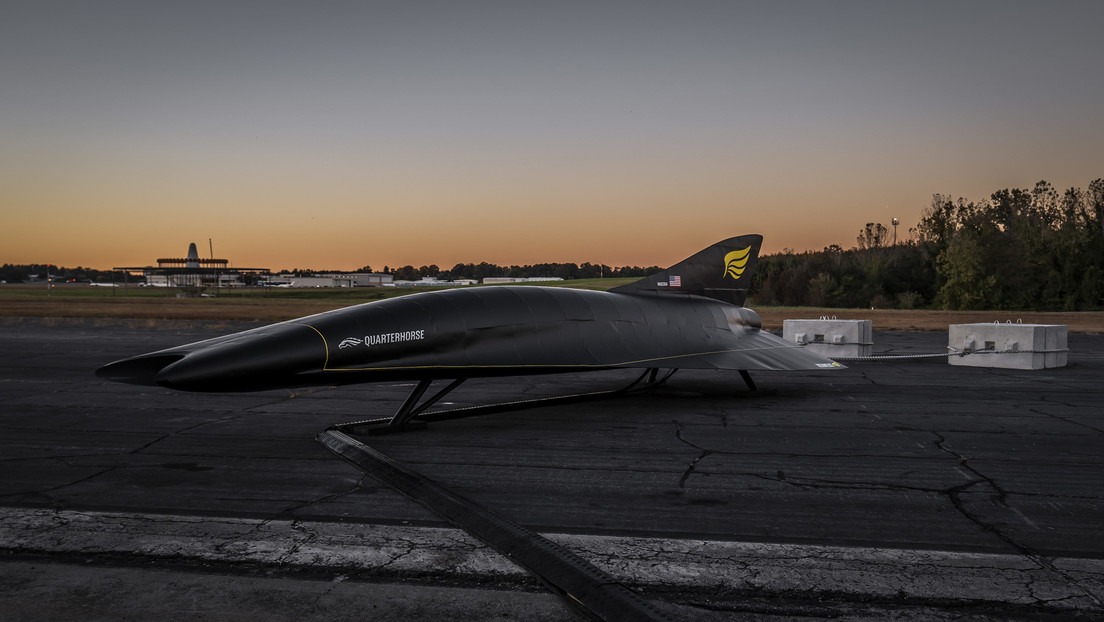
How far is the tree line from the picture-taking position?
7088 centimetres

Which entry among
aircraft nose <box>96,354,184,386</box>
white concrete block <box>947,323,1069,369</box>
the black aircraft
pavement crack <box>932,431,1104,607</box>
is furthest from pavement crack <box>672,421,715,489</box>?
white concrete block <box>947,323,1069,369</box>

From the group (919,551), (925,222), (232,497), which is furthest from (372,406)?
(925,222)

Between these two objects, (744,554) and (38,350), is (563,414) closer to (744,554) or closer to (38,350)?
(744,554)

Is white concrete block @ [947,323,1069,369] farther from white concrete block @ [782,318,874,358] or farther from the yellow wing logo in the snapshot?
the yellow wing logo

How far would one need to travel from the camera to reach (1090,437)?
10047 mm

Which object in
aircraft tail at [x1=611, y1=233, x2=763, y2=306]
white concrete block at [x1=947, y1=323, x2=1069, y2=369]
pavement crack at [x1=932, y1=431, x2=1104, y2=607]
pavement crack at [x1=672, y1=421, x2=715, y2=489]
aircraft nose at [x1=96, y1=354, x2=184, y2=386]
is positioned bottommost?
pavement crack at [x1=672, y1=421, x2=715, y2=489]

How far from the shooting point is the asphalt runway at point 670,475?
17.5 feet

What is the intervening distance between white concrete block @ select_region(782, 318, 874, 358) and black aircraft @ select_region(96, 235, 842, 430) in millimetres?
7152

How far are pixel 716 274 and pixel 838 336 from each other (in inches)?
321

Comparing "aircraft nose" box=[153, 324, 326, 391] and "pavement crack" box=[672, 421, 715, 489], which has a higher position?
"aircraft nose" box=[153, 324, 326, 391]

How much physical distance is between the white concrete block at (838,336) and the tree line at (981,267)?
193 feet

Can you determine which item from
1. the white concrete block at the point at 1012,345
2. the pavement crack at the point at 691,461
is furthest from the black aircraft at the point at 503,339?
the white concrete block at the point at 1012,345

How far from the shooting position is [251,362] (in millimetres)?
8867

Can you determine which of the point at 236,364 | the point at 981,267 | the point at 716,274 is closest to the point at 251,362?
the point at 236,364
